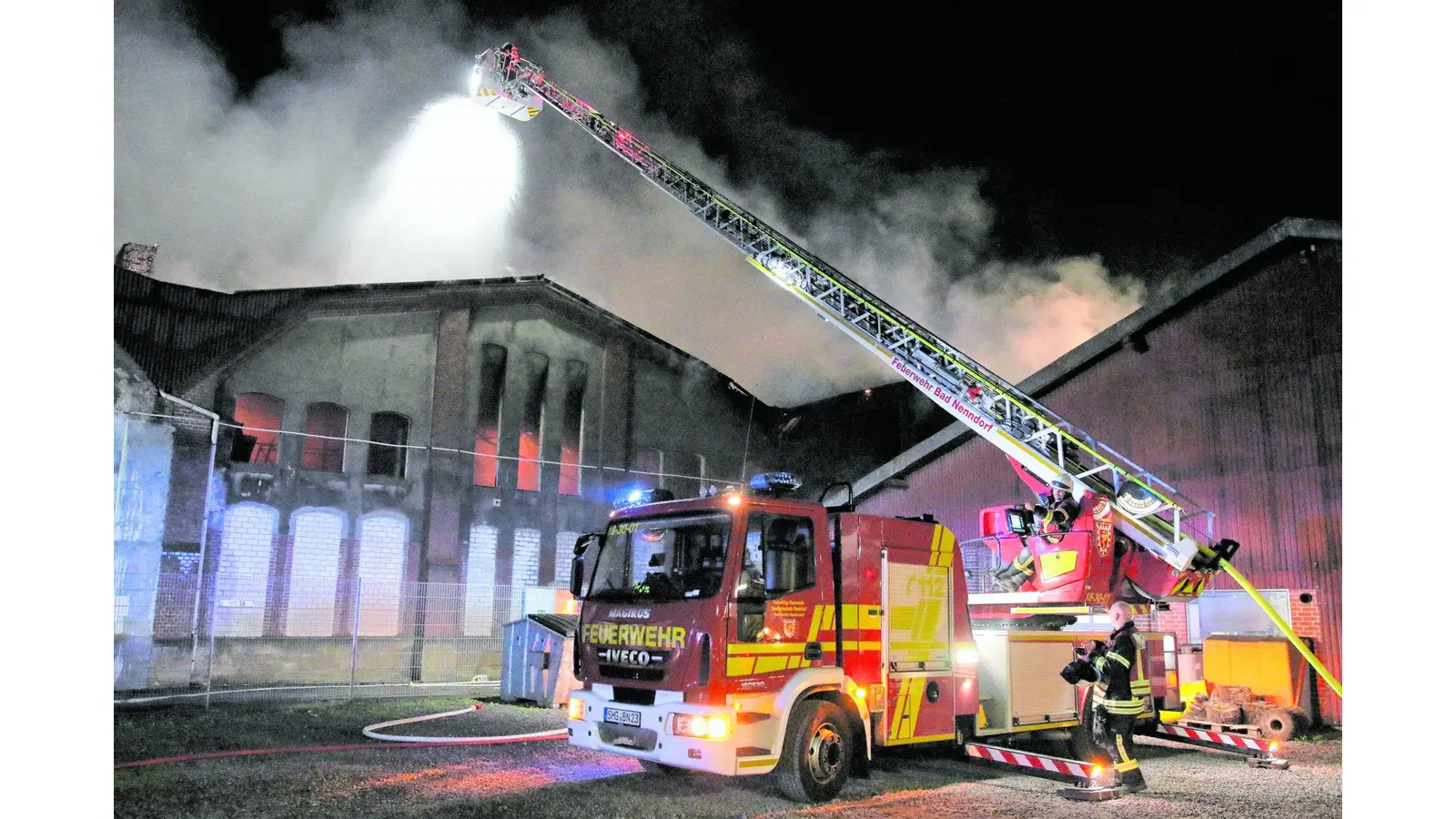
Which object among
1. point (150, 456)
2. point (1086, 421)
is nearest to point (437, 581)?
point (150, 456)

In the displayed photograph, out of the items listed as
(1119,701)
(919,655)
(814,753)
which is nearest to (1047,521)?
(1119,701)

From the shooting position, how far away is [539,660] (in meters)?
13.7

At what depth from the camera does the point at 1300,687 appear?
12.5m

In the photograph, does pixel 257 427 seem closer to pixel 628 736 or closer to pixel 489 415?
pixel 489 415

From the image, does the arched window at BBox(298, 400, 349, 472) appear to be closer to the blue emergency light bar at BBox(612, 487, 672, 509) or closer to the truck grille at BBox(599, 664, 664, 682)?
the blue emergency light bar at BBox(612, 487, 672, 509)

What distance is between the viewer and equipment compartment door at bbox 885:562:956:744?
8.04 m

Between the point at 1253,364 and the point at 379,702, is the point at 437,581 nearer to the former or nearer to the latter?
the point at 379,702

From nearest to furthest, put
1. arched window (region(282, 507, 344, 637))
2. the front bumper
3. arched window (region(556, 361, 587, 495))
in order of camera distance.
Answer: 1. the front bumper
2. arched window (region(282, 507, 344, 637))
3. arched window (region(556, 361, 587, 495))

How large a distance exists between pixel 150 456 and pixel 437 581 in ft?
18.2

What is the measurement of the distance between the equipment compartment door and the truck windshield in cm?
178

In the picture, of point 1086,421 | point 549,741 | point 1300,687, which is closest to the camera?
point 549,741

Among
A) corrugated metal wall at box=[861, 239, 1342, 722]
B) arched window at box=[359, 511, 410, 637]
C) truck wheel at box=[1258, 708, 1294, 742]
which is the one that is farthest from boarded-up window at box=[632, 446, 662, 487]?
truck wheel at box=[1258, 708, 1294, 742]

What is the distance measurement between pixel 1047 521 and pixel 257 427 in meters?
14.2

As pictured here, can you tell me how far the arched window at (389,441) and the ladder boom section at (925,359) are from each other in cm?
724
